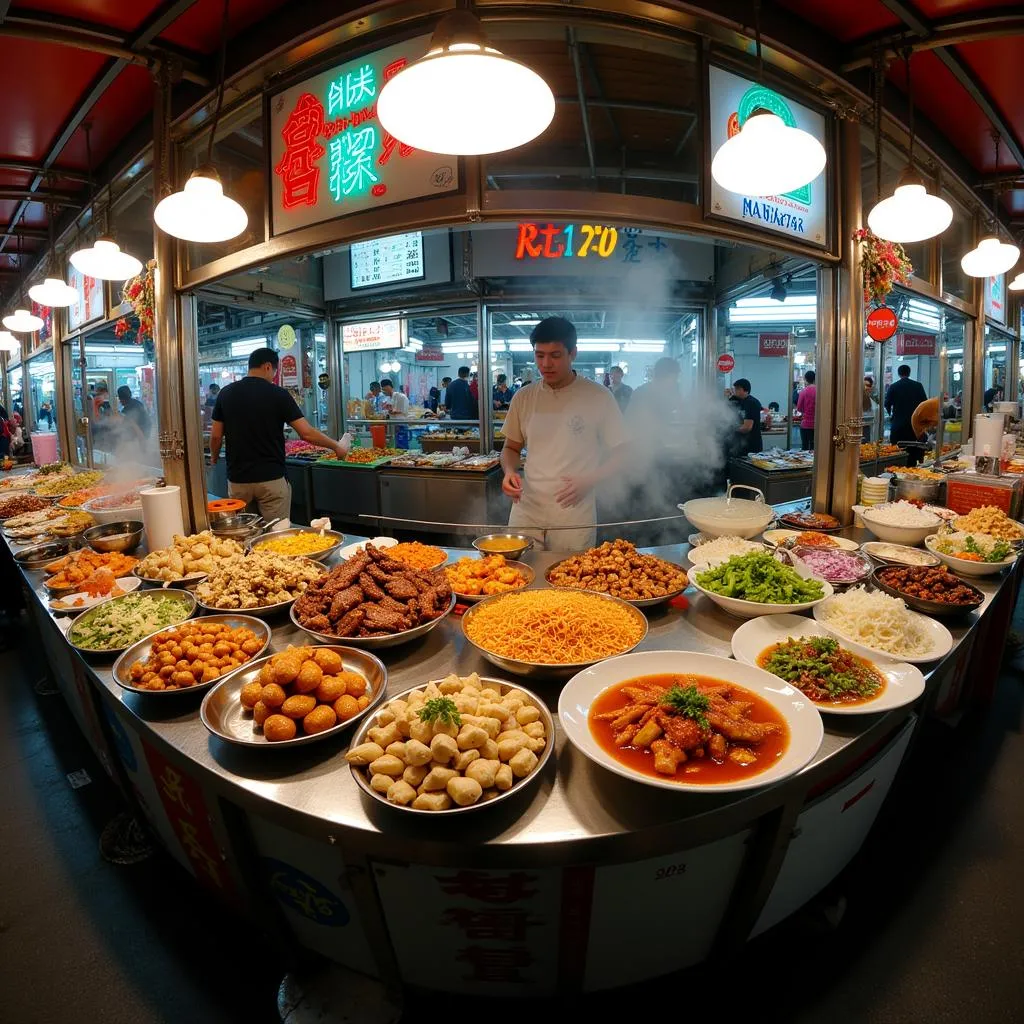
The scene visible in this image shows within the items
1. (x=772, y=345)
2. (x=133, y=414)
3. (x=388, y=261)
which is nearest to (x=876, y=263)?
(x=388, y=261)

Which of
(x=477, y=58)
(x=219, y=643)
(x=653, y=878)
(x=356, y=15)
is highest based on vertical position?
(x=356, y=15)

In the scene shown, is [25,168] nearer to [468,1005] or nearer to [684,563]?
[684,563]

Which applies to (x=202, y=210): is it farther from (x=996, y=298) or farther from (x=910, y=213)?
(x=996, y=298)

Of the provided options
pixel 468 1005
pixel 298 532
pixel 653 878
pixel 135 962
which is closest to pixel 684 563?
pixel 653 878

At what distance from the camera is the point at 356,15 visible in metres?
2.71

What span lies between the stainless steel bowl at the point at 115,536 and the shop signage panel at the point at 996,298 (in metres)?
9.30

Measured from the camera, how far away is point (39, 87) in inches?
144

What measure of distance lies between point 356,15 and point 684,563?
10.8ft

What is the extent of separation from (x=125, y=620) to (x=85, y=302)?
244 inches

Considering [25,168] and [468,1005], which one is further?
[25,168]

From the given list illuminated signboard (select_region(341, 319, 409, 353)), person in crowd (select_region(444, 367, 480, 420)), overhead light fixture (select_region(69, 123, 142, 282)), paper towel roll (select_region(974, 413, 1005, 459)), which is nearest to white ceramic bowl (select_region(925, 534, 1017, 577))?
paper towel roll (select_region(974, 413, 1005, 459))

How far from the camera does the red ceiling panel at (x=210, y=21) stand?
9.46 ft

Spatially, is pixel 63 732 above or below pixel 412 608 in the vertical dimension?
below

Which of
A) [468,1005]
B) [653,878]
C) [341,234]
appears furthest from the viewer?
[341,234]
